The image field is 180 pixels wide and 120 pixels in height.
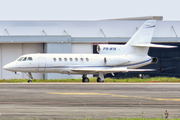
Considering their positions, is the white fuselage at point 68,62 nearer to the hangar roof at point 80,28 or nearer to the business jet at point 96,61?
the business jet at point 96,61

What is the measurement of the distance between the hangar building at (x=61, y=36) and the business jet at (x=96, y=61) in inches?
256

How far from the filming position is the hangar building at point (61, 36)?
4259 cm

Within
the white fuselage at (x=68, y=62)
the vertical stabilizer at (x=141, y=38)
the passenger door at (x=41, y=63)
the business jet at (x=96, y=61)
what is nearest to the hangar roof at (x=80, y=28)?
the vertical stabilizer at (x=141, y=38)

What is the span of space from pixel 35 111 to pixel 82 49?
100ft

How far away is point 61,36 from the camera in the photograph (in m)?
42.7

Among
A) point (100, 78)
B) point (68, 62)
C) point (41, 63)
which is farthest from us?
point (100, 78)

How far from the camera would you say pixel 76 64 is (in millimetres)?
36344

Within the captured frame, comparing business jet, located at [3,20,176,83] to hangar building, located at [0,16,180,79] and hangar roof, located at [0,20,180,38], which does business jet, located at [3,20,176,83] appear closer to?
hangar building, located at [0,16,180,79]

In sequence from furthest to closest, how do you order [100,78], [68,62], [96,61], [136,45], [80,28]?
[80,28] → [136,45] → [96,61] → [100,78] → [68,62]

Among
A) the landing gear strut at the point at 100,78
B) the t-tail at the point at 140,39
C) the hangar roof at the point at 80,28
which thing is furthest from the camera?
the hangar roof at the point at 80,28

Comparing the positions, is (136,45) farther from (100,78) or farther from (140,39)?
(100,78)

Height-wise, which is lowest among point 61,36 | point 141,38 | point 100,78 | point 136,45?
point 100,78

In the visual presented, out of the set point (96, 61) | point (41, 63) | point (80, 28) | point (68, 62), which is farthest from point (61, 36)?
point (41, 63)

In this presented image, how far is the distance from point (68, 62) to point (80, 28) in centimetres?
1088
